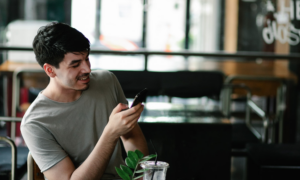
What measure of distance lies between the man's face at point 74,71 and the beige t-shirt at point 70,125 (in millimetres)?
67

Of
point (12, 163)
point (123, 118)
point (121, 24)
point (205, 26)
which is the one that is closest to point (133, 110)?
point (123, 118)

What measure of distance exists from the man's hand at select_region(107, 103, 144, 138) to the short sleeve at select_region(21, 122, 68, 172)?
213mm

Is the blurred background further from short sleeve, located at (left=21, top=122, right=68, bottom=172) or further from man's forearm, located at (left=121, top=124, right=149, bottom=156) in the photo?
short sleeve, located at (left=21, top=122, right=68, bottom=172)

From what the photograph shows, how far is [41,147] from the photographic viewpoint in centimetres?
119

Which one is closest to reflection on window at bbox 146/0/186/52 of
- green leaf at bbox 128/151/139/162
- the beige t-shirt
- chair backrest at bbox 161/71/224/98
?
chair backrest at bbox 161/71/224/98

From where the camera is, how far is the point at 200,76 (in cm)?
275

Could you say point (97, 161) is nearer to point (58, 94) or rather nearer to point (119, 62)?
point (58, 94)

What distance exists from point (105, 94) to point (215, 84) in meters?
1.51

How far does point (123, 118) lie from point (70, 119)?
0.25 meters

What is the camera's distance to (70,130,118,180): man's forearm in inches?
45.1

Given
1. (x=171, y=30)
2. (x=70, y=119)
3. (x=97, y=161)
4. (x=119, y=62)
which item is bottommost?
(x=97, y=161)

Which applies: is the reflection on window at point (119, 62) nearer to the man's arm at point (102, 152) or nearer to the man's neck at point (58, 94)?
the man's neck at point (58, 94)

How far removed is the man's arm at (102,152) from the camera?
1.08m

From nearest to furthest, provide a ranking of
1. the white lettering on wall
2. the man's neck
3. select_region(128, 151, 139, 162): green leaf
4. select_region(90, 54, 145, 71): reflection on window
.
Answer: select_region(128, 151, 139, 162): green leaf < the man's neck < the white lettering on wall < select_region(90, 54, 145, 71): reflection on window
